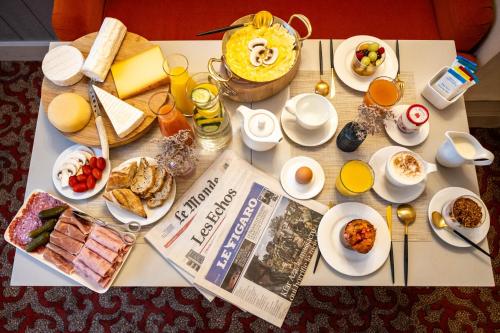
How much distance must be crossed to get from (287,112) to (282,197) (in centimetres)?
30

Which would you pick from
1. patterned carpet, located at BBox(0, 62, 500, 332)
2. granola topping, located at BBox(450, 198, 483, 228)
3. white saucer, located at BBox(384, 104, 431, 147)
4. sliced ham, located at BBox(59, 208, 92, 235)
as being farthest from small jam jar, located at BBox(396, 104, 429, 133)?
sliced ham, located at BBox(59, 208, 92, 235)

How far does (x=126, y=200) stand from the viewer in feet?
3.81

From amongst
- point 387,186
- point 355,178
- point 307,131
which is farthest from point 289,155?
point 387,186

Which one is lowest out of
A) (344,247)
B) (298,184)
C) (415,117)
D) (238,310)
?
(238,310)

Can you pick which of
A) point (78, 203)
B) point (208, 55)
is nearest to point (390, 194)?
point (208, 55)

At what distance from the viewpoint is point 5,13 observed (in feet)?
6.56

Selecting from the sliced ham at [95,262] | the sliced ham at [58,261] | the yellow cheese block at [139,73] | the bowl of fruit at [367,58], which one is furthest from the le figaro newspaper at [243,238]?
the bowl of fruit at [367,58]

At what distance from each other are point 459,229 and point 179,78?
1.01m

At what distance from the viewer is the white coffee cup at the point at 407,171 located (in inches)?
45.9

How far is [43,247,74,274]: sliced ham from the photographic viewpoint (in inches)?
44.9

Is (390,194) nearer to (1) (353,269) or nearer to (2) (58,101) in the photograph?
(1) (353,269)

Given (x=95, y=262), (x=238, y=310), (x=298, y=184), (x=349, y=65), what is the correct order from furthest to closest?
(x=238, y=310) → (x=349, y=65) → (x=298, y=184) → (x=95, y=262)

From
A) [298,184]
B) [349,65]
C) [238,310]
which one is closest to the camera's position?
[298,184]

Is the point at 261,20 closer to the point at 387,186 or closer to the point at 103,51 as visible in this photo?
the point at 103,51
